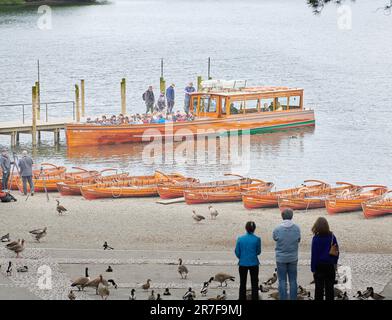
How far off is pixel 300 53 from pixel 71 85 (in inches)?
1262

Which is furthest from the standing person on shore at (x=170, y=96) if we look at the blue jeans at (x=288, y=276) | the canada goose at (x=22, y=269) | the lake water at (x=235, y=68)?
the blue jeans at (x=288, y=276)

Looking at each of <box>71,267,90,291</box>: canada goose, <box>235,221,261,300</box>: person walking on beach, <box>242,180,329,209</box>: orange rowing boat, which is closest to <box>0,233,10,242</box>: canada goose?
<box>71,267,90,291</box>: canada goose

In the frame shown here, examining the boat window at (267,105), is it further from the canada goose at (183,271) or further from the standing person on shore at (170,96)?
the canada goose at (183,271)

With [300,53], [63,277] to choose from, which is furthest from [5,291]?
[300,53]

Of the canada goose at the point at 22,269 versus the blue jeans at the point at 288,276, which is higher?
the blue jeans at the point at 288,276

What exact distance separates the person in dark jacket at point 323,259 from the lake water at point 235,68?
23885mm

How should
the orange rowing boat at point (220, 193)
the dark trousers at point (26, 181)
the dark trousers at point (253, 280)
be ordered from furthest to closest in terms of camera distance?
1. the dark trousers at point (26, 181)
2. the orange rowing boat at point (220, 193)
3. the dark trousers at point (253, 280)

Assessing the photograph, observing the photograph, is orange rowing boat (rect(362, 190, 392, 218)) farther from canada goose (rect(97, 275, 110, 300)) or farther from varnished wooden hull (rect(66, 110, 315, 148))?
varnished wooden hull (rect(66, 110, 315, 148))

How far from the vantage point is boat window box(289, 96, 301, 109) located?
5232 centimetres

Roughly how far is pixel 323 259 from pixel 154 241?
8457 mm

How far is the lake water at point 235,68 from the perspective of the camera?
45.6 meters

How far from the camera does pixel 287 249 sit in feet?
51.3

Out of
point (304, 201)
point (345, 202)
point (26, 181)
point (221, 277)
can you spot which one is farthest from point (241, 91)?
point (221, 277)
